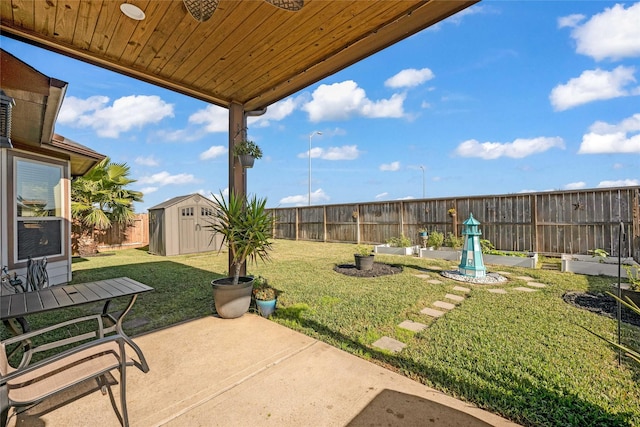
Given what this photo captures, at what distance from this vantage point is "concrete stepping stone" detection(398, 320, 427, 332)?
3060 millimetres

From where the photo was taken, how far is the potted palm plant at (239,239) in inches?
130

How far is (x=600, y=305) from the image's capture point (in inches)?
146

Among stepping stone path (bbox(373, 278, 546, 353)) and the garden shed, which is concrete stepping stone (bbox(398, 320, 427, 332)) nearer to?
stepping stone path (bbox(373, 278, 546, 353))

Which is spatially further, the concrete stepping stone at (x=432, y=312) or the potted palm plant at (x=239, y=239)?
the concrete stepping stone at (x=432, y=312)

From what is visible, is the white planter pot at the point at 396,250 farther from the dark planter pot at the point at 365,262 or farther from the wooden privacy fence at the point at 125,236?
the wooden privacy fence at the point at 125,236

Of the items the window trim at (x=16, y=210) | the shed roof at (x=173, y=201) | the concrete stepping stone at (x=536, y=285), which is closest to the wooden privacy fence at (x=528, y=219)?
the concrete stepping stone at (x=536, y=285)

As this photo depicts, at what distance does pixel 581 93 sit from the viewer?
7.57 metres

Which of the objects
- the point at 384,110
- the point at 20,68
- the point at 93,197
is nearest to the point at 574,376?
the point at 20,68

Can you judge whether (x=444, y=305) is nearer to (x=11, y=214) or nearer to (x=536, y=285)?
(x=536, y=285)

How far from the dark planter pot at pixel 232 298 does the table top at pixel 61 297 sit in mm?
873

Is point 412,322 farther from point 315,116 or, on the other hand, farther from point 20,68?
point 315,116

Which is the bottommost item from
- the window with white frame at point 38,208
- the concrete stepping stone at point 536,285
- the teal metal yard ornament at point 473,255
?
the concrete stepping stone at point 536,285

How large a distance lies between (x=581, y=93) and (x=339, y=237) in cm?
905

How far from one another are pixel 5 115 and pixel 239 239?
2192 millimetres
